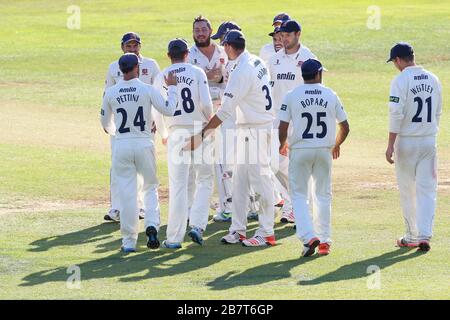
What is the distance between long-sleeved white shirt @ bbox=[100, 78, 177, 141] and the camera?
12859 millimetres

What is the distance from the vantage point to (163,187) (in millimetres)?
18266

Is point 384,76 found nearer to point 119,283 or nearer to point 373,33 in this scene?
point 373,33

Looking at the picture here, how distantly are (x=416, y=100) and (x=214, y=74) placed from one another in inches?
127

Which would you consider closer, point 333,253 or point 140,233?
point 333,253

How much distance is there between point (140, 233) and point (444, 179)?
610 cm

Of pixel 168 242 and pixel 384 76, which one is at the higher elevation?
pixel 384 76

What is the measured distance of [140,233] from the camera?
47.5 ft

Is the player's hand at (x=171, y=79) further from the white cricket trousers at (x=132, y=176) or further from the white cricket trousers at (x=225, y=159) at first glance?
the white cricket trousers at (x=225, y=159)

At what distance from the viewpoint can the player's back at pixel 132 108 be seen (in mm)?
12883


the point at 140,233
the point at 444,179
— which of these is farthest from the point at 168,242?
the point at 444,179

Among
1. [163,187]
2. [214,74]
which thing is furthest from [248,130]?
[163,187]

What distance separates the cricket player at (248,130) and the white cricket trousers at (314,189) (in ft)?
2.24
